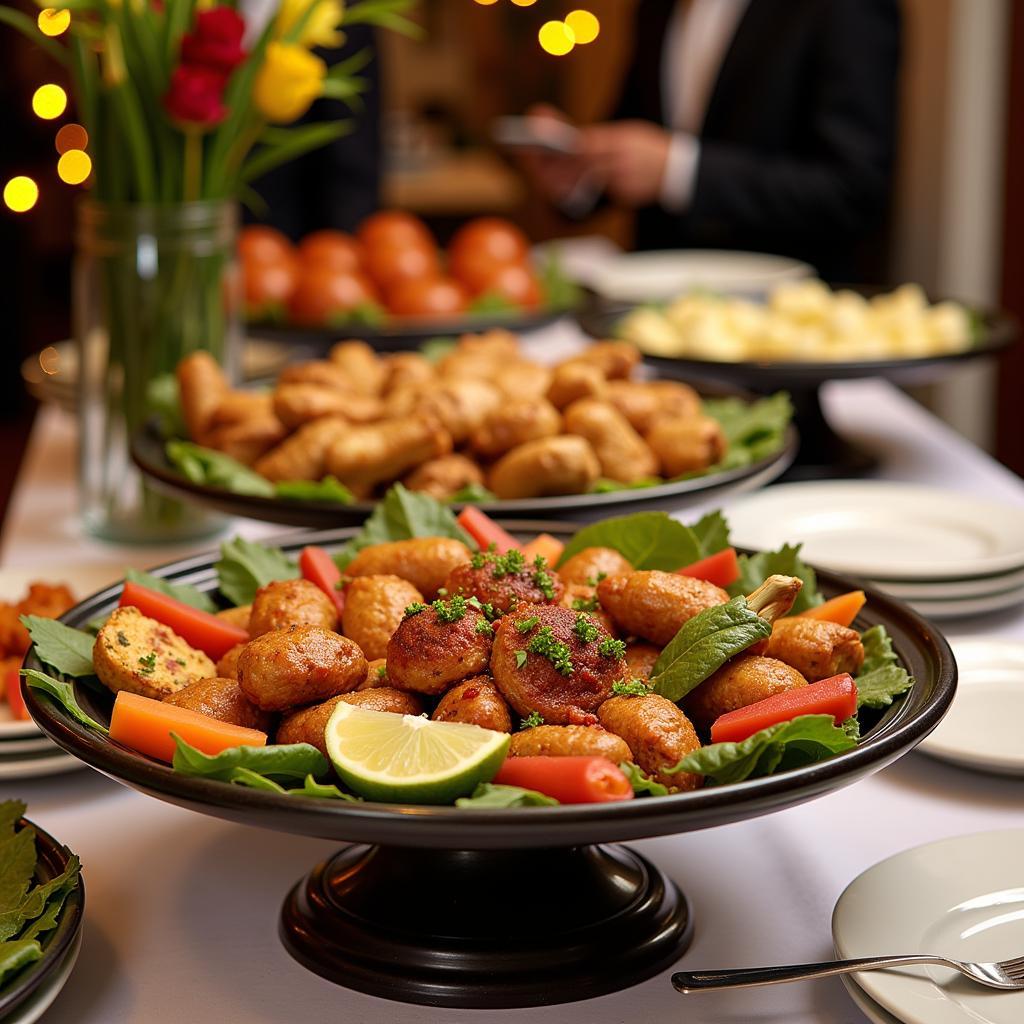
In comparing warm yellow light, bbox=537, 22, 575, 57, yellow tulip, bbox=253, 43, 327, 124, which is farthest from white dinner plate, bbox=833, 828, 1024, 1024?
warm yellow light, bbox=537, 22, 575, 57

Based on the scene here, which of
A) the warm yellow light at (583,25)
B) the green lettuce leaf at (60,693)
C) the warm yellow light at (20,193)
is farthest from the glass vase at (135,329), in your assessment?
the warm yellow light at (583,25)

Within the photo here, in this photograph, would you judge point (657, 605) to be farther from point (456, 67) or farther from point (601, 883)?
point (456, 67)

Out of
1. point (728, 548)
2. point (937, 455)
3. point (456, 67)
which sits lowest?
point (937, 455)

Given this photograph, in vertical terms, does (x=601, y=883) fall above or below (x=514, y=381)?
below

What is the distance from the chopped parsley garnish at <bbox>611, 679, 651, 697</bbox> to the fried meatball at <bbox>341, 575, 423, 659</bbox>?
0.19 meters

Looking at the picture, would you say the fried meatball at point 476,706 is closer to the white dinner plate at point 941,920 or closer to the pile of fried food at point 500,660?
the pile of fried food at point 500,660

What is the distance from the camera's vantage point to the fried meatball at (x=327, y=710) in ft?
3.23

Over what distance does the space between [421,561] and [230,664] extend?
193 millimetres

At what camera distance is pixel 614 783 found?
875 mm

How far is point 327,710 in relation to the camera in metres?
0.99

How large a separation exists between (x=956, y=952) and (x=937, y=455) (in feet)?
5.29

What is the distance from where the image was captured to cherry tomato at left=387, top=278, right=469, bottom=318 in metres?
2.91

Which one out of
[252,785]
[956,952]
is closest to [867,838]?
[956,952]

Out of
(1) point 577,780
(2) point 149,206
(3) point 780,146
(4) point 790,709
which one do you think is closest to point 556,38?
(3) point 780,146
